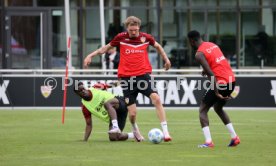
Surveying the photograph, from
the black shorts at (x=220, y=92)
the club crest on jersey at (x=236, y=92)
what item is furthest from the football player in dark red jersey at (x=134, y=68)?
the club crest on jersey at (x=236, y=92)

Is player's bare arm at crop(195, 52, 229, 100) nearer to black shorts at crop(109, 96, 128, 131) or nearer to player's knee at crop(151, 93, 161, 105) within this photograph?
player's knee at crop(151, 93, 161, 105)

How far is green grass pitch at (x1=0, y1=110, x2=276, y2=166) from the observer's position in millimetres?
12953

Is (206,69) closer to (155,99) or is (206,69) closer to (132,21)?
(155,99)

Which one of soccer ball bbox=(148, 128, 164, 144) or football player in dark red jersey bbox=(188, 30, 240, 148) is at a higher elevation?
football player in dark red jersey bbox=(188, 30, 240, 148)

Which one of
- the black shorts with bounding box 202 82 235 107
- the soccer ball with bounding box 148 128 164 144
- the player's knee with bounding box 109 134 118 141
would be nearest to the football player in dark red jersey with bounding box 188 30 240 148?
the black shorts with bounding box 202 82 235 107

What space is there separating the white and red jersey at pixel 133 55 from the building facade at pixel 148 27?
18135mm

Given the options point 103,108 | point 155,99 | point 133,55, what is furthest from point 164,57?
point 103,108

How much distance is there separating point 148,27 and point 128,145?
19.6 meters

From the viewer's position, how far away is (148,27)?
35.0 meters

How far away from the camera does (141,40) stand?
1642cm

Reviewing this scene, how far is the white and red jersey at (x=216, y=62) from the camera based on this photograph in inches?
586

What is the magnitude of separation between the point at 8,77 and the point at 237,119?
27.1 feet

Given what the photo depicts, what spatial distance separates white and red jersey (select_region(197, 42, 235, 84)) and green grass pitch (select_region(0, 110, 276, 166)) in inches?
45.1

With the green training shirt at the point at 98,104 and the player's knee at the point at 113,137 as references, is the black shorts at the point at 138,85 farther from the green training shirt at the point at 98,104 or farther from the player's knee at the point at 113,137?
the player's knee at the point at 113,137
